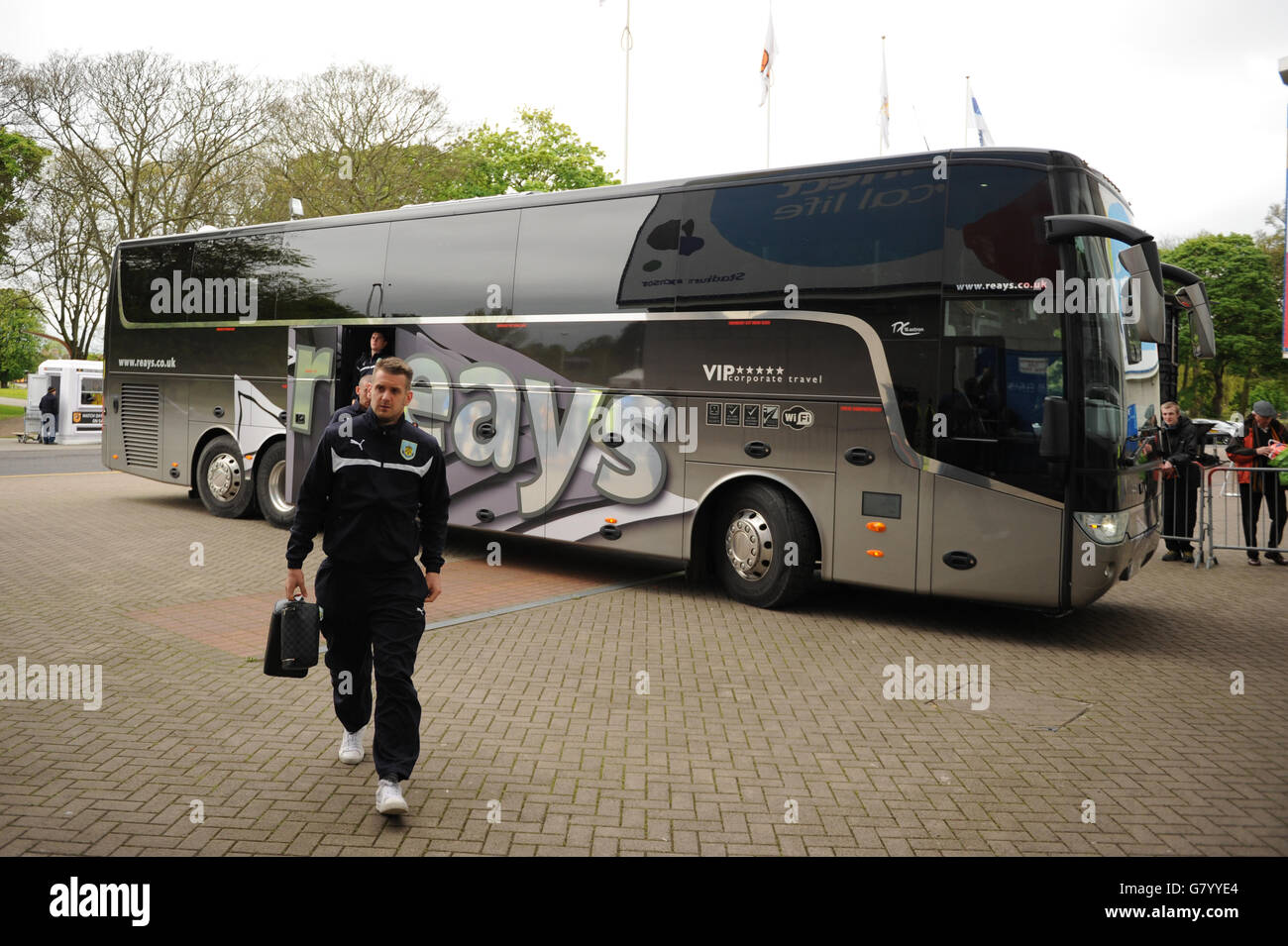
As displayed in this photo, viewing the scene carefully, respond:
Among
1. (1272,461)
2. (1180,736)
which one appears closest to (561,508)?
(1180,736)

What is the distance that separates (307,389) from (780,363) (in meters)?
6.19

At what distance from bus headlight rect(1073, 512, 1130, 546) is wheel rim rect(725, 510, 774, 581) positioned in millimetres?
2559

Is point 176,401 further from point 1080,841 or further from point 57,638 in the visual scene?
point 1080,841

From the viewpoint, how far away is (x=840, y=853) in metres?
4.26

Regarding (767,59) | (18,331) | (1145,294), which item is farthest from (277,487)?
(18,331)

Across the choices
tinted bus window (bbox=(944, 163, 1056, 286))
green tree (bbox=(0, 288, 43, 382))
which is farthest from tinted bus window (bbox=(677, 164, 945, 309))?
green tree (bbox=(0, 288, 43, 382))

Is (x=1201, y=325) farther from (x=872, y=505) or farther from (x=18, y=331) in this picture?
(x=18, y=331)

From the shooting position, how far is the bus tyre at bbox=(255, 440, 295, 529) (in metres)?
13.5

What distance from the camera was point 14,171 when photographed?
33219 mm

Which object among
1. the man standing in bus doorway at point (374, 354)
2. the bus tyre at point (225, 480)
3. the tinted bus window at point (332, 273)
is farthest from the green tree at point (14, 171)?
the man standing in bus doorway at point (374, 354)

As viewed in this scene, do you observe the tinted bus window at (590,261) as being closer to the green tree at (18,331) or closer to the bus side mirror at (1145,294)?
the bus side mirror at (1145,294)

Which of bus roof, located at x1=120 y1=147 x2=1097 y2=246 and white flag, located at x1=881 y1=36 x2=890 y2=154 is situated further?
white flag, located at x1=881 y1=36 x2=890 y2=154

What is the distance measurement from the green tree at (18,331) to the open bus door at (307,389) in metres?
30.6
